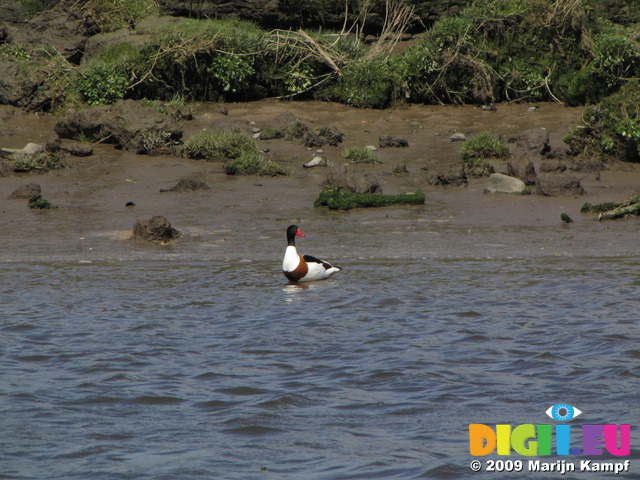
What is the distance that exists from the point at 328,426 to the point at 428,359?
1.74m

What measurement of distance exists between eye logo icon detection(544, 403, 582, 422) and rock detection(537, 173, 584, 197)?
10.3m

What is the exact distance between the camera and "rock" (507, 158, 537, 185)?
16703mm

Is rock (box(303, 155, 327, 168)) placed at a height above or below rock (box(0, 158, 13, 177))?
below

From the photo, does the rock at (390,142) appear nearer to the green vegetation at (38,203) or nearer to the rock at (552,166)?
the rock at (552,166)

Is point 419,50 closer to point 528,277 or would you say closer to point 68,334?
point 528,277

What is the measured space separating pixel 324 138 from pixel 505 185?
531cm

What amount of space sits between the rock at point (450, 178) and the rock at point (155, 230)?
232 inches

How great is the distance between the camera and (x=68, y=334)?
8.27 meters

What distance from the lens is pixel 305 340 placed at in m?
8.02

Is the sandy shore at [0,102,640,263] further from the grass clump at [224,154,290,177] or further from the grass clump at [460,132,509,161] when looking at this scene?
the grass clump at [460,132,509,161]

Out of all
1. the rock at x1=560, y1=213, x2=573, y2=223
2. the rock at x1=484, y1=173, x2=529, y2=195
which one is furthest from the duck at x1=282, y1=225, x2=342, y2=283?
the rock at x1=484, y1=173, x2=529, y2=195

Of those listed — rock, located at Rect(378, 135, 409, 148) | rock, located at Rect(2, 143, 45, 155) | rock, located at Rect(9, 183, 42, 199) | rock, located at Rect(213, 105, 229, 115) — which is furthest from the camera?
rock, located at Rect(213, 105, 229, 115)

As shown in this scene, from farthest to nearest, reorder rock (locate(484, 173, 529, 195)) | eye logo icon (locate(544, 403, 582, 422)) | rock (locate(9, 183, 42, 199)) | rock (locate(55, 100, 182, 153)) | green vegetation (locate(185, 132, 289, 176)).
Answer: rock (locate(55, 100, 182, 153)) < green vegetation (locate(185, 132, 289, 176)) < rock (locate(484, 173, 529, 195)) < rock (locate(9, 183, 42, 199)) < eye logo icon (locate(544, 403, 582, 422))

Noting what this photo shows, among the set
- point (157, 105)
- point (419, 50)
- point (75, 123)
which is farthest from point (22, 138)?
point (419, 50)
